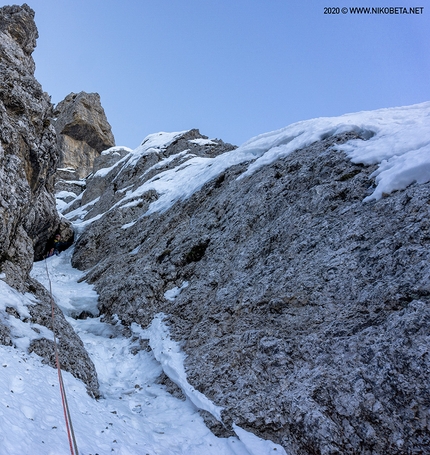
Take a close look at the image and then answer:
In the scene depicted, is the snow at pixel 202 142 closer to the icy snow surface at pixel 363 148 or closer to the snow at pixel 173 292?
Answer: the icy snow surface at pixel 363 148

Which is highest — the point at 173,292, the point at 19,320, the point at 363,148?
the point at 363,148

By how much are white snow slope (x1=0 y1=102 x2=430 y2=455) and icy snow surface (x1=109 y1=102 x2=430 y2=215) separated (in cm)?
4

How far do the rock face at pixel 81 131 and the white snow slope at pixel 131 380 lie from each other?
179 feet

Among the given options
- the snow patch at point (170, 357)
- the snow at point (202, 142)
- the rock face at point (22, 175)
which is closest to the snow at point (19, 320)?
the rock face at point (22, 175)

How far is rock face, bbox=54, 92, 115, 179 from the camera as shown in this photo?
6500 centimetres

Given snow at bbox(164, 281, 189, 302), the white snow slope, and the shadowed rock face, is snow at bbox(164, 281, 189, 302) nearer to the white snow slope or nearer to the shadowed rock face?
the white snow slope

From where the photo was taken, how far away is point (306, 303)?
8.04 m

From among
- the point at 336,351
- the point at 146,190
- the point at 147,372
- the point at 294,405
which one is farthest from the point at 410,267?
the point at 146,190

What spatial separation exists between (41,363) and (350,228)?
8419 millimetres

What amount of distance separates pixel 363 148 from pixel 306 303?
708 cm

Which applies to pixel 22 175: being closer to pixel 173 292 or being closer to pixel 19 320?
pixel 19 320

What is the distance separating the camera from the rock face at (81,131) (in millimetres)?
65000

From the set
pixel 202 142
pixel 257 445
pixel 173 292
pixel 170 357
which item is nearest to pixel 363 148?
pixel 173 292

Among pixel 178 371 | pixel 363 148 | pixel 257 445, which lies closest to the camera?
pixel 257 445
